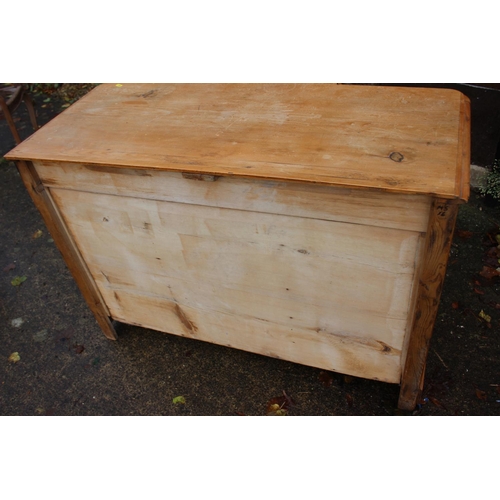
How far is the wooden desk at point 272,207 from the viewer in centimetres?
148

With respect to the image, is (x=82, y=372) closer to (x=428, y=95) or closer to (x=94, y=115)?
(x=94, y=115)

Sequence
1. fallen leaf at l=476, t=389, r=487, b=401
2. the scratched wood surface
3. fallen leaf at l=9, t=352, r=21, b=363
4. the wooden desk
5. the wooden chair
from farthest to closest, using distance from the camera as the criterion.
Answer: the wooden chair → fallen leaf at l=9, t=352, r=21, b=363 → fallen leaf at l=476, t=389, r=487, b=401 → the scratched wood surface → the wooden desk

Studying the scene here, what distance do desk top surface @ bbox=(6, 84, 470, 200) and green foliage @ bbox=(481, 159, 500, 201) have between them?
1520 mm

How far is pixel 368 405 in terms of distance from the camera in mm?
2176

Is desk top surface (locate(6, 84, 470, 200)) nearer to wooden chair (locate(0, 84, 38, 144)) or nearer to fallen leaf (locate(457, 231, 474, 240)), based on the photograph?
fallen leaf (locate(457, 231, 474, 240))

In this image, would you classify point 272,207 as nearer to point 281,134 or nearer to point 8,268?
point 281,134

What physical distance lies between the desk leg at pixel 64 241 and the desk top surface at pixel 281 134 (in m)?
0.13

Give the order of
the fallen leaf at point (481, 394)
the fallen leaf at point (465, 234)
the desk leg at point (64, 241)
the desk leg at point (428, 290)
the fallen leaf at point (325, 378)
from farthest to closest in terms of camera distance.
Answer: the fallen leaf at point (465, 234) → the fallen leaf at point (325, 378) → the fallen leaf at point (481, 394) → the desk leg at point (64, 241) → the desk leg at point (428, 290)

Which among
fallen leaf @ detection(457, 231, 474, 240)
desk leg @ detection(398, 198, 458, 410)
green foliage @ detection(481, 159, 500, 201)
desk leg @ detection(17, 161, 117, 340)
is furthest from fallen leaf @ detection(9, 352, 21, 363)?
green foliage @ detection(481, 159, 500, 201)

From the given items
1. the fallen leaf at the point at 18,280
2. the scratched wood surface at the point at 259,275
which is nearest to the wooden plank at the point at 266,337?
the scratched wood surface at the point at 259,275

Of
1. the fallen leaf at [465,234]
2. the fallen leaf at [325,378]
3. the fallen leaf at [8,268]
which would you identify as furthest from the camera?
the fallen leaf at [8,268]

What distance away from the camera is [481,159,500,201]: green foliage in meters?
3.07

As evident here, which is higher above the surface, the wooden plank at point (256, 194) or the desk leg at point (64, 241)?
the wooden plank at point (256, 194)

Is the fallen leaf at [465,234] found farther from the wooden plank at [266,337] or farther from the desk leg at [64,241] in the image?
the desk leg at [64,241]
